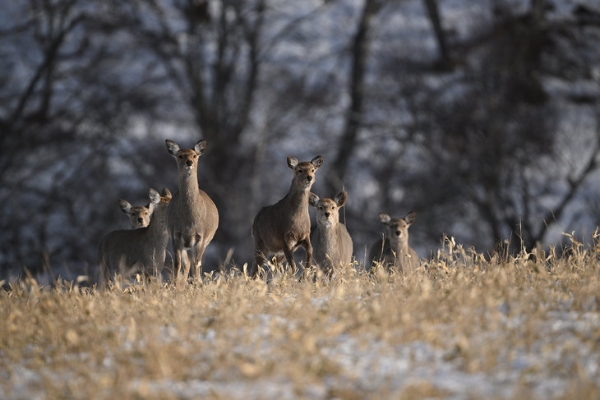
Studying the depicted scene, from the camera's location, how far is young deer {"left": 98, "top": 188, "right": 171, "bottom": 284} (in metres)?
13.1

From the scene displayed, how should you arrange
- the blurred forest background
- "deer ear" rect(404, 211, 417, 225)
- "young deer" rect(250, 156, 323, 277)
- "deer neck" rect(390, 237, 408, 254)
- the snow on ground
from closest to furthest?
the snow on ground, "young deer" rect(250, 156, 323, 277), "deer neck" rect(390, 237, 408, 254), "deer ear" rect(404, 211, 417, 225), the blurred forest background

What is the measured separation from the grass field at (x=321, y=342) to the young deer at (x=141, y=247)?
4095 mm

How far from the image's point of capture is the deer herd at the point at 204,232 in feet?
40.5

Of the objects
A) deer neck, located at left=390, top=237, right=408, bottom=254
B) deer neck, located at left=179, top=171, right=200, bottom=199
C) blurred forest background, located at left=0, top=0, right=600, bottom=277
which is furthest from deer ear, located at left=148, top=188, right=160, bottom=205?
blurred forest background, located at left=0, top=0, right=600, bottom=277

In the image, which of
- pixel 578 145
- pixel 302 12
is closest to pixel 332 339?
pixel 578 145

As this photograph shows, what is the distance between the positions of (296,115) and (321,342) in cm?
3172

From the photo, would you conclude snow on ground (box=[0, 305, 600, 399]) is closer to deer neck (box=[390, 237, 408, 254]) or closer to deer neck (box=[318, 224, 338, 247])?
deer neck (box=[318, 224, 338, 247])

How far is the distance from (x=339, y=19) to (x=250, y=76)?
7961 mm

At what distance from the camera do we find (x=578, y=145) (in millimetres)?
32906

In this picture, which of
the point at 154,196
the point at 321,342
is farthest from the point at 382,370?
the point at 154,196

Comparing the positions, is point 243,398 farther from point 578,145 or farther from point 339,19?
point 339,19

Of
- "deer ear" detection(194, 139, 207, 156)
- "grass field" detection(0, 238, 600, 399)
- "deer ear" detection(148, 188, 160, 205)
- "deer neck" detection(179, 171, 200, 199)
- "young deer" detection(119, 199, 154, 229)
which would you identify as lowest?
"young deer" detection(119, 199, 154, 229)

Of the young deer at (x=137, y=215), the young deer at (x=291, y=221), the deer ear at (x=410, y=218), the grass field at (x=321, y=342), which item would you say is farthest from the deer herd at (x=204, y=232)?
the grass field at (x=321, y=342)

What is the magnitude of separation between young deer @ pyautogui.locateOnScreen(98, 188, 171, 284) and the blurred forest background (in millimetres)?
19309
